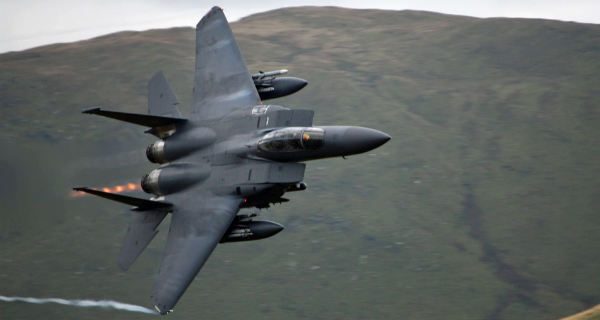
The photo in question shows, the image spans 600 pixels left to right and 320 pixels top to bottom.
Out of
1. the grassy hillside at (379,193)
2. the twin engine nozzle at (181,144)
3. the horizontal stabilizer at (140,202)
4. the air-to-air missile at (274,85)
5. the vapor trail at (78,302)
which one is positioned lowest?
the vapor trail at (78,302)

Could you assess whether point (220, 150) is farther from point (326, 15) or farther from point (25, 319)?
point (326, 15)

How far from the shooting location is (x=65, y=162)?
4884 cm

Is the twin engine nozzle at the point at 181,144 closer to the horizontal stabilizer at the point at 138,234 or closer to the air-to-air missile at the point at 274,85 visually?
the horizontal stabilizer at the point at 138,234

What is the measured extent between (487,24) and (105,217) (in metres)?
117

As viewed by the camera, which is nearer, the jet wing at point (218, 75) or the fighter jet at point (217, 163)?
the fighter jet at point (217, 163)

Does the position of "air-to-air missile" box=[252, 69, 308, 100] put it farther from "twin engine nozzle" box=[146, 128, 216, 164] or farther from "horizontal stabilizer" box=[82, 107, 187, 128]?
"horizontal stabilizer" box=[82, 107, 187, 128]

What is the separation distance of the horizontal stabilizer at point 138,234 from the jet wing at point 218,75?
5249mm

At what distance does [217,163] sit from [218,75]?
236 inches

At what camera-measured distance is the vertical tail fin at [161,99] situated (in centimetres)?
3381

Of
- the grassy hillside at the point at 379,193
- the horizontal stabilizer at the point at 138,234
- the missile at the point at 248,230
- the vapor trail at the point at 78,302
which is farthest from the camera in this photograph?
the grassy hillside at the point at 379,193

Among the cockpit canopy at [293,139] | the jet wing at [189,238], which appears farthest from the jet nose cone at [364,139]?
the jet wing at [189,238]

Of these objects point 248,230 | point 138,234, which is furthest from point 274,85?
point 138,234

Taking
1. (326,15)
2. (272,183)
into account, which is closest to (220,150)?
(272,183)

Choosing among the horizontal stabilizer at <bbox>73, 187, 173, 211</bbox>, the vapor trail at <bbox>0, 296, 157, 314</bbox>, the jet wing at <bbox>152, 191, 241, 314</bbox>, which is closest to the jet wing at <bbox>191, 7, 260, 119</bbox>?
the jet wing at <bbox>152, 191, 241, 314</bbox>
